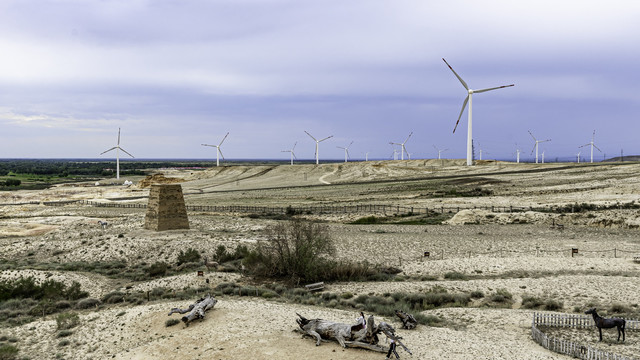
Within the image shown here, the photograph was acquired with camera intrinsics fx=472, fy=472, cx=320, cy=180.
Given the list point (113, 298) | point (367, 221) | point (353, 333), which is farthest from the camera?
point (367, 221)

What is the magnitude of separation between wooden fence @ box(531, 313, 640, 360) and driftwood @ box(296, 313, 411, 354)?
461cm

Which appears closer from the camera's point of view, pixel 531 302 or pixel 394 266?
pixel 531 302

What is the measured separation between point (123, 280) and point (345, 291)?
43.2ft

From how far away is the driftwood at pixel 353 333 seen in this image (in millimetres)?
13992

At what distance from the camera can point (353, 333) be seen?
47.7 ft

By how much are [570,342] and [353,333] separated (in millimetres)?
6550

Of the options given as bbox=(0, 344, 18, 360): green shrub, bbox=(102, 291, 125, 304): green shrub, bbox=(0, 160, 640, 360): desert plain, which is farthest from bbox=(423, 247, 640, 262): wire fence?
bbox=(0, 344, 18, 360): green shrub

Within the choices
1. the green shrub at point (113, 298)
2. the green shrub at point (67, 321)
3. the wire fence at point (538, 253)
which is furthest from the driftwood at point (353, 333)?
the wire fence at point (538, 253)

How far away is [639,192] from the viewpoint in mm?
58219

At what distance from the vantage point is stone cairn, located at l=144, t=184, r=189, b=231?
3719 centimetres

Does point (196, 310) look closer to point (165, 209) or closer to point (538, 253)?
point (165, 209)

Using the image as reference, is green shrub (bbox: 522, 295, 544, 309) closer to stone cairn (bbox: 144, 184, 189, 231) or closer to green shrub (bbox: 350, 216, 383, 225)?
stone cairn (bbox: 144, 184, 189, 231)

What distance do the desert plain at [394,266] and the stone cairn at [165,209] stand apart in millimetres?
1153

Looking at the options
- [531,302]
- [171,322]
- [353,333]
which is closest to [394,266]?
[531,302]
